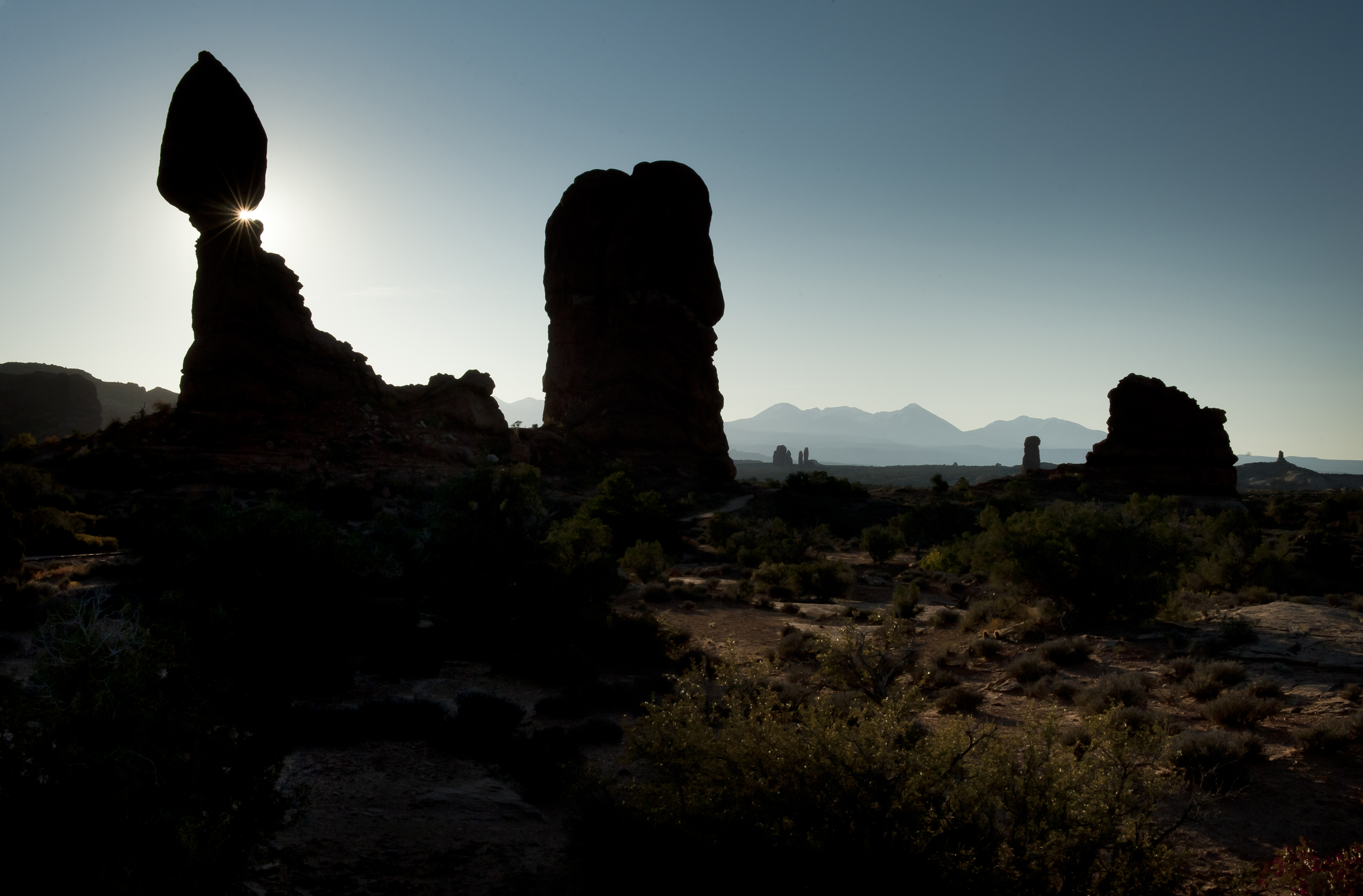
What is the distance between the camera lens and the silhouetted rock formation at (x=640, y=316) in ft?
170

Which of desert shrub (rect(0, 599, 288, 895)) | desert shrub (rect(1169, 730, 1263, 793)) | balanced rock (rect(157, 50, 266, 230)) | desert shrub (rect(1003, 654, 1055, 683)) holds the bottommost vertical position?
desert shrub (rect(1003, 654, 1055, 683))

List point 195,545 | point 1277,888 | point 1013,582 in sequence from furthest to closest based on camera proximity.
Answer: point 1013,582, point 195,545, point 1277,888

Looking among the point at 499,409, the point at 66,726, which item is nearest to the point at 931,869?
the point at 66,726

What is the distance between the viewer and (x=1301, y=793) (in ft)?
19.8

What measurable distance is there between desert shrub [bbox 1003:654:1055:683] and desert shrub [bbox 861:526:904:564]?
1668 centimetres

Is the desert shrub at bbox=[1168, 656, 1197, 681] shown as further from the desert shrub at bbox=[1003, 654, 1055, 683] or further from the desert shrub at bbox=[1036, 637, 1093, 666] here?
the desert shrub at bbox=[1003, 654, 1055, 683]

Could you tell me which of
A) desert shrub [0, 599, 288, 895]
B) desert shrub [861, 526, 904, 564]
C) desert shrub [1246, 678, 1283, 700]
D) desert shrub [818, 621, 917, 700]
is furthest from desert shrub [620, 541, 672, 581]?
desert shrub [0, 599, 288, 895]

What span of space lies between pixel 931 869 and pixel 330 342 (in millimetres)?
38674

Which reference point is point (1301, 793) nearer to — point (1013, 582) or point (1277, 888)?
point (1277, 888)

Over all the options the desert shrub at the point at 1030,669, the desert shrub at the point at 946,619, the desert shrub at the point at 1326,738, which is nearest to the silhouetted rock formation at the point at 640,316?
the desert shrub at the point at 946,619

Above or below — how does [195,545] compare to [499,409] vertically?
below

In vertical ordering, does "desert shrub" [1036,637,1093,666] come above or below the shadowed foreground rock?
below

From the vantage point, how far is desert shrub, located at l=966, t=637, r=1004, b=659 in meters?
11.4

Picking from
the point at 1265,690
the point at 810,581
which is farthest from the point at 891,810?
the point at 810,581
